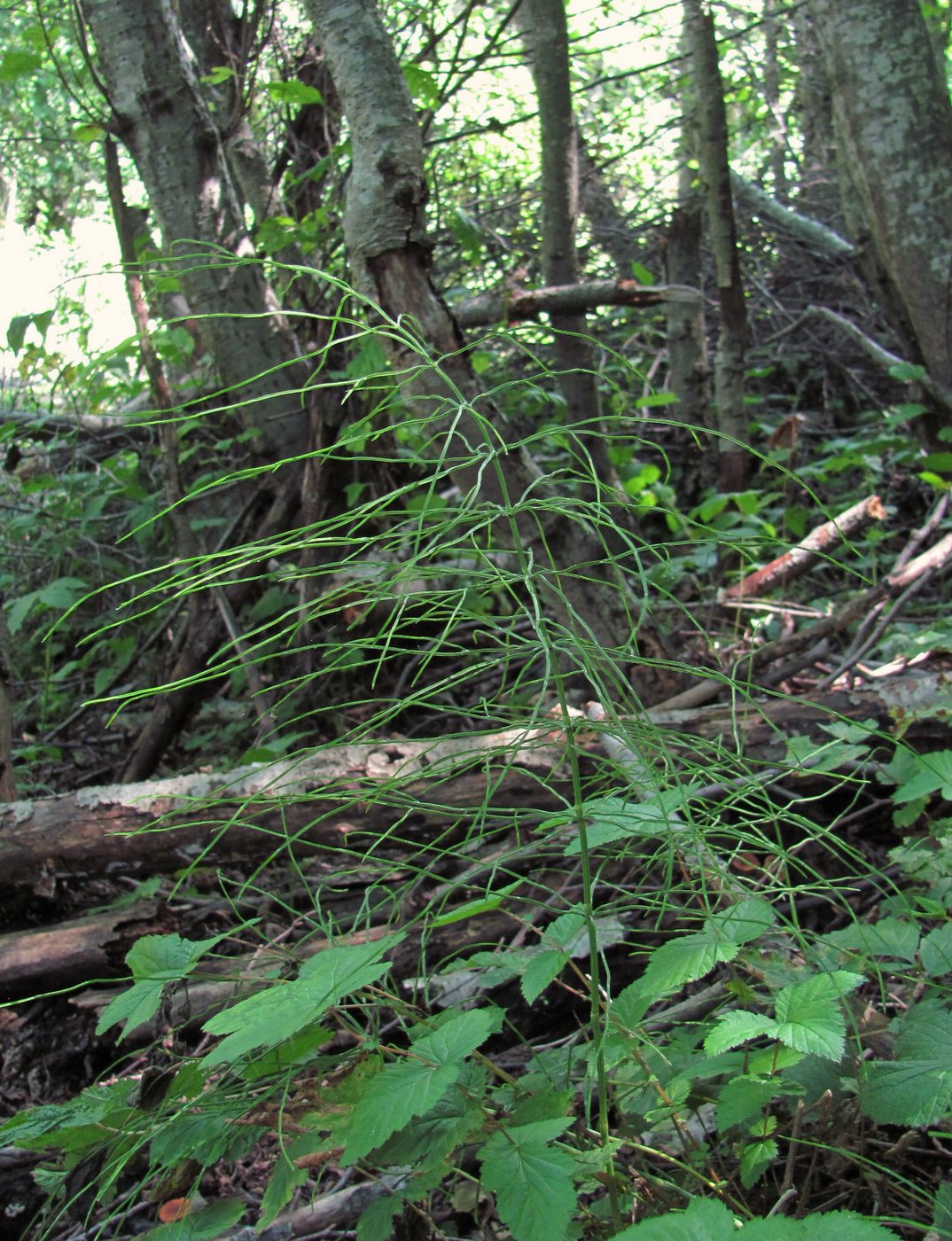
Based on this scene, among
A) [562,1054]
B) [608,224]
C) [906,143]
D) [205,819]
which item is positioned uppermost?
[608,224]

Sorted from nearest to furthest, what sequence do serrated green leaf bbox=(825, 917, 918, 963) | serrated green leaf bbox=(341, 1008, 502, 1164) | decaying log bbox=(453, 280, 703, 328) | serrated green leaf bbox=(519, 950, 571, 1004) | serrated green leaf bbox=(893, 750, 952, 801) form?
serrated green leaf bbox=(341, 1008, 502, 1164) < serrated green leaf bbox=(519, 950, 571, 1004) < serrated green leaf bbox=(825, 917, 918, 963) < serrated green leaf bbox=(893, 750, 952, 801) < decaying log bbox=(453, 280, 703, 328)

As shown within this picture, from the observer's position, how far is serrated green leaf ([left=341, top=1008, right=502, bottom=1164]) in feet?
2.85

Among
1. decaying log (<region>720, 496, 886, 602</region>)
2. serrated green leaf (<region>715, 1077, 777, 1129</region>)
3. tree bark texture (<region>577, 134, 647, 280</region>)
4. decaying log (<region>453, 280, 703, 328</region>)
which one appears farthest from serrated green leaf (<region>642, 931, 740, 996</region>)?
tree bark texture (<region>577, 134, 647, 280</region>)

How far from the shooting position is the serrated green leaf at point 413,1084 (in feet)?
2.85

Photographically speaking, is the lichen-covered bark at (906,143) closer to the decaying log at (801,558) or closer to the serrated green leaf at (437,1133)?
the decaying log at (801,558)

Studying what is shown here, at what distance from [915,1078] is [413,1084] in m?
0.54

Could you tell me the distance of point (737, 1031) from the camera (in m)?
1.01

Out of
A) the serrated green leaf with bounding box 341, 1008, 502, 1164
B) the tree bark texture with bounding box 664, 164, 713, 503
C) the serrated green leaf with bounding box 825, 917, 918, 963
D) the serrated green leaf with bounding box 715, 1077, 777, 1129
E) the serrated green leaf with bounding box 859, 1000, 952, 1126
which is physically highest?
the tree bark texture with bounding box 664, 164, 713, 503

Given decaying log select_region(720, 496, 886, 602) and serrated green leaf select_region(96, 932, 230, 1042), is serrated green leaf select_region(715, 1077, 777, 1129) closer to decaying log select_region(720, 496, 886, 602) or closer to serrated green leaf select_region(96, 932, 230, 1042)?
serrated green leaf select_region(96, 932, 230, 1042)

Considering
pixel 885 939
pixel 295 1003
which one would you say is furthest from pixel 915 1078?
pixel 295 1003

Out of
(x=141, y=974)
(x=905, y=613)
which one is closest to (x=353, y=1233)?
(x=141, y=974)

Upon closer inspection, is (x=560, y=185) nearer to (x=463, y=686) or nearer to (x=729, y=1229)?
(x=463, y=686)

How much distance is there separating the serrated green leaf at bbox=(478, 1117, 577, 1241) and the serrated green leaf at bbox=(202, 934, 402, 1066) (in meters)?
0.20

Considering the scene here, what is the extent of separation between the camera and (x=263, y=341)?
3541 mm
